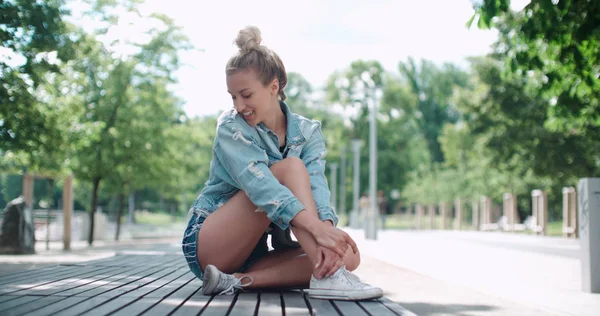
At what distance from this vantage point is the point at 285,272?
3748 mm

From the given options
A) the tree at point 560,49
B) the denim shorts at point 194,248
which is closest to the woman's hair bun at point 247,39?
the denim shorts at point 194,248

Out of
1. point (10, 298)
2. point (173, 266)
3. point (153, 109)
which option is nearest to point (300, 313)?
point (10, 298)

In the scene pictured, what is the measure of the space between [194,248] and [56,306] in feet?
2.89

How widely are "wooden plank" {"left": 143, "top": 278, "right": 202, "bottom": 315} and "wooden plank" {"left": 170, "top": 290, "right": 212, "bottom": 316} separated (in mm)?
29

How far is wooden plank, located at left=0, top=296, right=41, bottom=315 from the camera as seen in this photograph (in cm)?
298

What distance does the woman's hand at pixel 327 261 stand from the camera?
3251 mm

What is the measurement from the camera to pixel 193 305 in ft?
10.3

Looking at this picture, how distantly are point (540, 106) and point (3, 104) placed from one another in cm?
2080

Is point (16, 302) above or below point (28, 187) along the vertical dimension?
below

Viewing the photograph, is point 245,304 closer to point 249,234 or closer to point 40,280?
point 249,234

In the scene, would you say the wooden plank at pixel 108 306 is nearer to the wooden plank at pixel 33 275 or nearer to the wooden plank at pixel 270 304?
the wooden plank at pixel 270 304

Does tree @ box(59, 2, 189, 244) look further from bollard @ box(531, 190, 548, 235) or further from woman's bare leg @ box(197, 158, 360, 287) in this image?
woman's bare leg @ box(197, 158, 360, 287)

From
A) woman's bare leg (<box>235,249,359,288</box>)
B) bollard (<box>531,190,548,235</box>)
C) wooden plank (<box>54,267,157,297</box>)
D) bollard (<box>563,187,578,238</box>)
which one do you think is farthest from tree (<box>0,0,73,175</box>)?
bollard (<box>531,190,548,235</box>)

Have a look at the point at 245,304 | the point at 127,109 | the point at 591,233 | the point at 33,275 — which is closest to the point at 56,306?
the point at 245,304
